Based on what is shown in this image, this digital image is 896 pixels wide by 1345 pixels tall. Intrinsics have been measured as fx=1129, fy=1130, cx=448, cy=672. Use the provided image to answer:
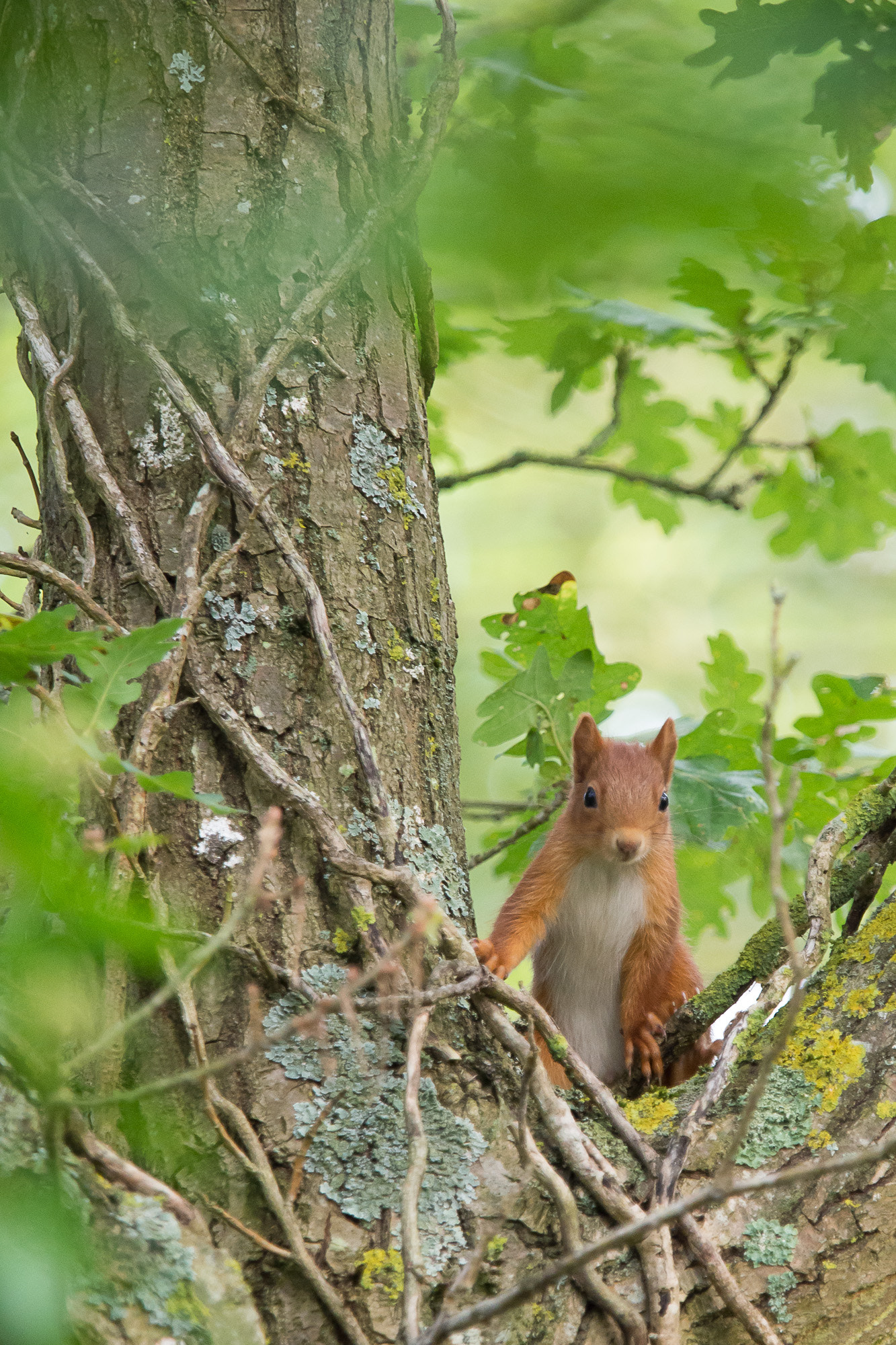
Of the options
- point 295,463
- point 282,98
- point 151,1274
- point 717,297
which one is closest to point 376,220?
point 282,98

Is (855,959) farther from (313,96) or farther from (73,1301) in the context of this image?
(313,96)

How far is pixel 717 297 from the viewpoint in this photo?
96.8 inches

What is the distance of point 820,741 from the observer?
2498 mm

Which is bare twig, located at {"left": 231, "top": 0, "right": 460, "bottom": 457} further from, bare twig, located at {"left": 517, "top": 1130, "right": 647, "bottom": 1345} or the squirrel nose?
the squirrel nose

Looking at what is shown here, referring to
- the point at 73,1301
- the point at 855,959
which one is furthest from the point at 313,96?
the point at 73,1301

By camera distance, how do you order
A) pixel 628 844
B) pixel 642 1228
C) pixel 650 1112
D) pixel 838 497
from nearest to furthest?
1. pixel 642 1228
2. pixel 650 1112
3. pixel 628 844
4. pixel 838 497

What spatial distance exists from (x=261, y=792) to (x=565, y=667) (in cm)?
91

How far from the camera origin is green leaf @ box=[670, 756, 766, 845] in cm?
221

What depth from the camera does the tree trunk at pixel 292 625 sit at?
4.27 ft

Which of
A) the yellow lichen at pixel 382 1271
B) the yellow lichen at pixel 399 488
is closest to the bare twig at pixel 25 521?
the yellow lichen at pixel 399 488

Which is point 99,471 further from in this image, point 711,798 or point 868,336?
point 868,336

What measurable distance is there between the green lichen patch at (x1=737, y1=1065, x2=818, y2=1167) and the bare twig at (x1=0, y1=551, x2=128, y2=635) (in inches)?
40.3

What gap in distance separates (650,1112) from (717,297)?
172cm

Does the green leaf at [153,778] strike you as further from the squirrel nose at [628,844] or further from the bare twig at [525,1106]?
the squirrel nose at [628,844]
